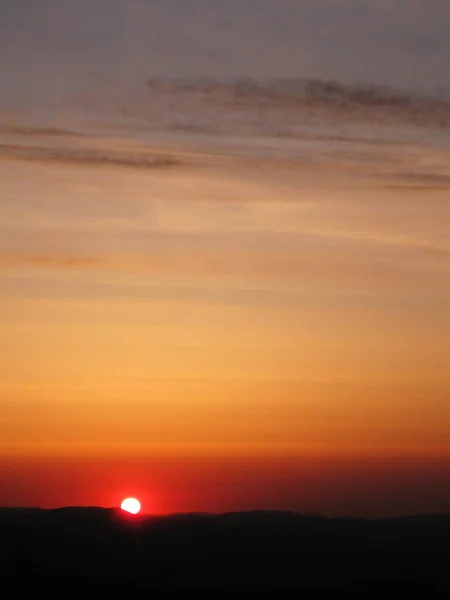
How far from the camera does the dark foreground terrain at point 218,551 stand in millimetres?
42156

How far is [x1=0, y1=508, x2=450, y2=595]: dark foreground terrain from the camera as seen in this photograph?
42156 millimetres

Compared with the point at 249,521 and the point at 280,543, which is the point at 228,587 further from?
the point at 249,521

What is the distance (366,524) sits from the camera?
53.5m

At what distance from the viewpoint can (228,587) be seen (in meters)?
41.5

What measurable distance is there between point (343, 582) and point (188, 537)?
959cm

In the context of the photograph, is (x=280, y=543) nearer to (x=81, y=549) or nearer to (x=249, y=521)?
(x=249, y=521)

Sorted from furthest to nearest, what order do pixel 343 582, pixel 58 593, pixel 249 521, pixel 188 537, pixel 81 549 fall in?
pixel 249 521 < pixel 188 537 < pixel 81 549 < pixel 343 582 < pixel 58 593

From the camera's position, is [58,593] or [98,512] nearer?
[58,593]

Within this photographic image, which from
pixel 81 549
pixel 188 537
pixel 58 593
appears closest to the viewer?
pixel 58 593

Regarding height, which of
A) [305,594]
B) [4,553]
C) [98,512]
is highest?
[98,512]

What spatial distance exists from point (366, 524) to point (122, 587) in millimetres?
16930

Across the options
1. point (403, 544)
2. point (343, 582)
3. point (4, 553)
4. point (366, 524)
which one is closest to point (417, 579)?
point (343, 582)

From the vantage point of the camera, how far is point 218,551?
4788 centimetres

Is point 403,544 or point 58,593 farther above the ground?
point 403,544
